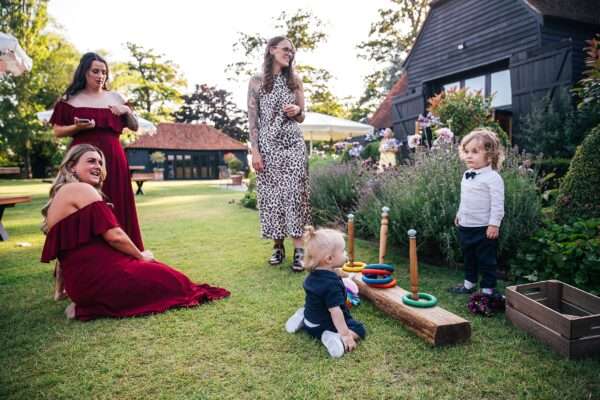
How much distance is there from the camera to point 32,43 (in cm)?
2464

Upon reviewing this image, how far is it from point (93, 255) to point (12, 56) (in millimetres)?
5667

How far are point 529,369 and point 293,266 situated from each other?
7.39 feet

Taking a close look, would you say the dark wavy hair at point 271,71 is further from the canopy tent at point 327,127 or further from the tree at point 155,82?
the tree at point 155,82

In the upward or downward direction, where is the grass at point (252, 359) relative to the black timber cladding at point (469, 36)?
downward

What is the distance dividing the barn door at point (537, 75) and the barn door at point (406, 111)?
379cm

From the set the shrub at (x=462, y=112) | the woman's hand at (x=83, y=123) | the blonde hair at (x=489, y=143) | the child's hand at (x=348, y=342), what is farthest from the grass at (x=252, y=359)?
the shrub at (x=462, y=112)

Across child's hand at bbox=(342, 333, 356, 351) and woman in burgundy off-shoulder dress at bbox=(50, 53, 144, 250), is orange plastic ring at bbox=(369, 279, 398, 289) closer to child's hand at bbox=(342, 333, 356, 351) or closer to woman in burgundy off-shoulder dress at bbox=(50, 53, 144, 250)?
child's hand at bbox=(342, 333, 356, 351)

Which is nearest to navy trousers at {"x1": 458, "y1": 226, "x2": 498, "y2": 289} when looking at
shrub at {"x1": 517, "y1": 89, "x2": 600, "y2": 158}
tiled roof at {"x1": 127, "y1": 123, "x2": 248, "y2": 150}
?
shrub at {"x1": 517, "y1": 89, "x2": 600, "y2": 158}

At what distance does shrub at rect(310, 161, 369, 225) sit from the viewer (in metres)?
6.09

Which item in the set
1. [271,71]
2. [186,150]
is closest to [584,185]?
[271,71]

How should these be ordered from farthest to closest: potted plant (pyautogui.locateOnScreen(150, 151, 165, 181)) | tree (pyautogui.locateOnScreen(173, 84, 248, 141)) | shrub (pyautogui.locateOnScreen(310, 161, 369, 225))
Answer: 1. tree (pyautogui.locateOnScreen(173, 84, 248, 141))
2. potted plant (pyautogui.locateOnScreen(150, 151, 165, 181))
3. shrub (pyautogui.locateOnScreen(310, 161, 369, 225))

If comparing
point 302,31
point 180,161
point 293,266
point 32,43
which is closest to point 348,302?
point 293,266

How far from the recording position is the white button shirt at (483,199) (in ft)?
8.91

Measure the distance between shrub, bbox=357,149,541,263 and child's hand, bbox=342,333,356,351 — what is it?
1840mm
